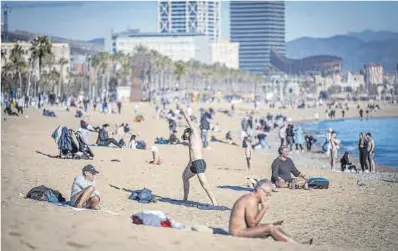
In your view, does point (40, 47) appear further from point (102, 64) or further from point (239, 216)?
point (239, 216)

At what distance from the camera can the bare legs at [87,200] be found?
32.2ft

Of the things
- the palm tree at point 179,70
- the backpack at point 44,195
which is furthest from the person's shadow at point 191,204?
the palm tree at point 179,70

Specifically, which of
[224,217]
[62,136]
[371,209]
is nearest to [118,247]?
[224,217]

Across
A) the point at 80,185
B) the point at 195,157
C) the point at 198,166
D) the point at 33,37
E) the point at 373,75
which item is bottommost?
the point at 80,185

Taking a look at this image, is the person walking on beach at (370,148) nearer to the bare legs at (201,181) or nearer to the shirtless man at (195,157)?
the bare legs at (201,181)

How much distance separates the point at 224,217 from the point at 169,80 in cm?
10836

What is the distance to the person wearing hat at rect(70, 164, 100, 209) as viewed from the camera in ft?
32.3

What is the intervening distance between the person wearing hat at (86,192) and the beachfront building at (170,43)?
6229 inches

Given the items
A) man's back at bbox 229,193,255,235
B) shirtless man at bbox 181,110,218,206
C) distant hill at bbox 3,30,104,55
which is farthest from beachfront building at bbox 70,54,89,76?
man's back at bbox 229,193,255,235

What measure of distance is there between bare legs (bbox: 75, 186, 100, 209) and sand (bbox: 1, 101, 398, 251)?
0.52 m

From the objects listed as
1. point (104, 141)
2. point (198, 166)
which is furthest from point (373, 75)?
point (198, 166)

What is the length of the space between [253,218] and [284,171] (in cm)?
554

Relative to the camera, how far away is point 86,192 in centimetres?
985

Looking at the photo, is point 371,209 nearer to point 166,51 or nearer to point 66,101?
point 66,101
